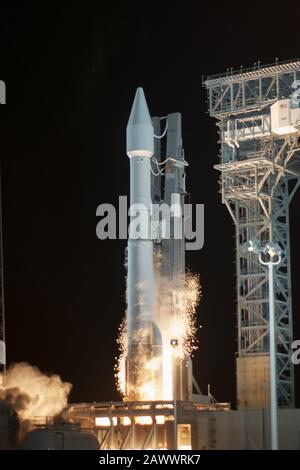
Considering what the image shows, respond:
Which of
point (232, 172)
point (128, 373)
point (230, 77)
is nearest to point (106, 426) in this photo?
point (128, 373)

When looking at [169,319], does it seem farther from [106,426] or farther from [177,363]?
[106,426]

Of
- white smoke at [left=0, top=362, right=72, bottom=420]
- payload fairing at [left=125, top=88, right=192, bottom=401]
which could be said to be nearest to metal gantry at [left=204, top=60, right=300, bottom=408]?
payload fairing at [left=125, top=88, right=192, bottom=401]

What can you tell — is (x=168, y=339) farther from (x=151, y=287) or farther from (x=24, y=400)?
(x=24, y=400)

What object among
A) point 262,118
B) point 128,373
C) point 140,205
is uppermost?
point 262,118

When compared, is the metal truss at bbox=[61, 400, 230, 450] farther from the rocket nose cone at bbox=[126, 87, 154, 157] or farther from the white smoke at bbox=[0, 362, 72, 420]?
the rocket nose cone at bbox=[126, 87, 154, 157]

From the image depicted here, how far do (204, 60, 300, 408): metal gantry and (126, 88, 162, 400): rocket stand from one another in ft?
25.3

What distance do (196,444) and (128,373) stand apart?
541 cm

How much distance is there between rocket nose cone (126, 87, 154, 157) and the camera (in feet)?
196

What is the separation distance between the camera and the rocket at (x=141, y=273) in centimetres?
5862

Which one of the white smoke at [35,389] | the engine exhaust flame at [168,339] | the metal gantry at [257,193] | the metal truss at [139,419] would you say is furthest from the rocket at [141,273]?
the metal gantry at [257,193]

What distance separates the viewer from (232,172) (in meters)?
66.1

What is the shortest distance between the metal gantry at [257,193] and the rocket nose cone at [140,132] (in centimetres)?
727
